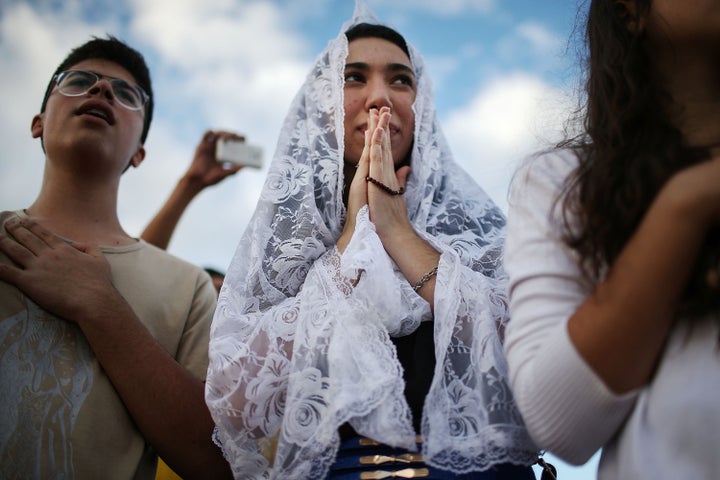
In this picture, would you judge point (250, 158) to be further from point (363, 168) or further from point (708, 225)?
point (708, 225)

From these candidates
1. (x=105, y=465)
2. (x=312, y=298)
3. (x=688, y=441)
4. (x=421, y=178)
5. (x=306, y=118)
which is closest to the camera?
(x=688, y=441)

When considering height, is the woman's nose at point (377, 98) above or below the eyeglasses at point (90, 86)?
below

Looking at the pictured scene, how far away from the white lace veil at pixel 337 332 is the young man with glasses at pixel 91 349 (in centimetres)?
43

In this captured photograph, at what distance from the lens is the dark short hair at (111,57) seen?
325 cm

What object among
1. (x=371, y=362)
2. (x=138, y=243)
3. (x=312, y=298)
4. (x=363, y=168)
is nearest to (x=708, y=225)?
(x=371, y=362)

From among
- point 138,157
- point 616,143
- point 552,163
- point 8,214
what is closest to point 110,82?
point 138,157

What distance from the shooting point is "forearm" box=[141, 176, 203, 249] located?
3635 mm

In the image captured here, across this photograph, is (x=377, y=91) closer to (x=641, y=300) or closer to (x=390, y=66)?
(x=390, y=66)

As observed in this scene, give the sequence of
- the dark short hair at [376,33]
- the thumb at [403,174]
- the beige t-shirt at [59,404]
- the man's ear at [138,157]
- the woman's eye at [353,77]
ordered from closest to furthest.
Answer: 1. the beige t-shirt at [59,404]
2. the thumb at [403,174]
3. the woman's eye at [353,77]
4. the dark short hair at [376,33]
5. the man's ear at [138,157]

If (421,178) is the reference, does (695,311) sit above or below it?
below

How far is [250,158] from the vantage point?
4.23m

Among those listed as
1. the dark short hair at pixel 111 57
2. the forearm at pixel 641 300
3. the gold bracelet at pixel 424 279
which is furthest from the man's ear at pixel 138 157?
the forearm at pixel 641 300

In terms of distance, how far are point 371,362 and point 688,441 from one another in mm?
764

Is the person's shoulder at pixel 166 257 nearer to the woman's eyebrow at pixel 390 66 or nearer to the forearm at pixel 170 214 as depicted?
the forearm at pixel 170 214
